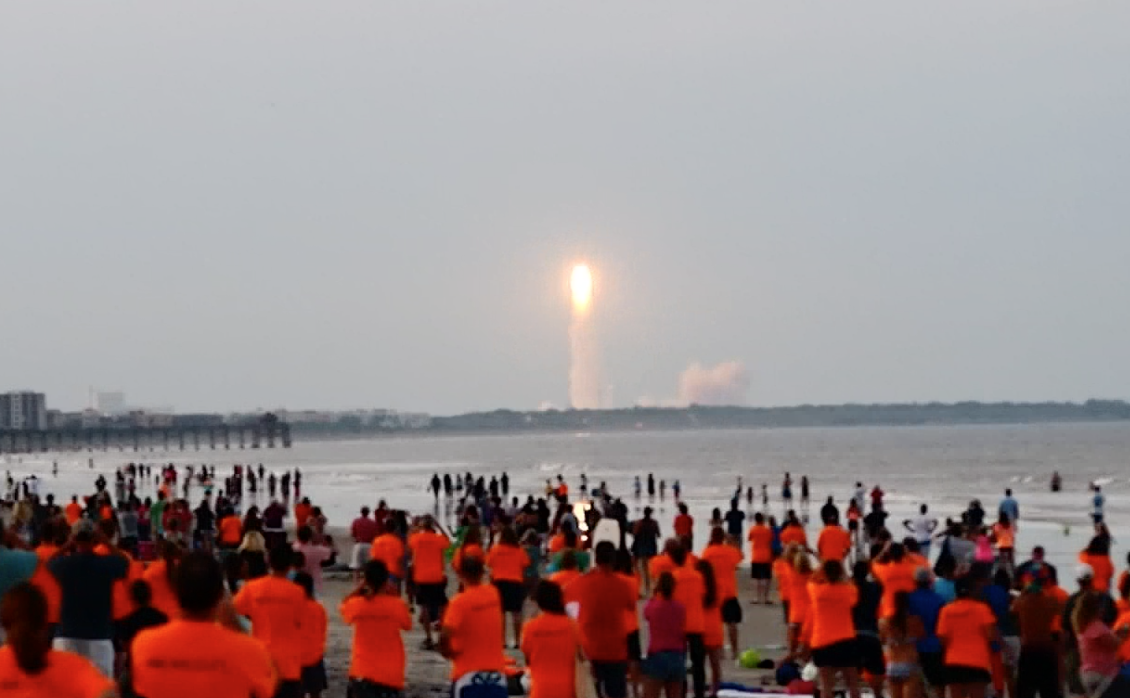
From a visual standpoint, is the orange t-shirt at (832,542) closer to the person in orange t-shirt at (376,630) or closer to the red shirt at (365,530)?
the red shirt at (365,530)

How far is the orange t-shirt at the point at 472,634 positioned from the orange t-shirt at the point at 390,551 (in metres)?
8.13

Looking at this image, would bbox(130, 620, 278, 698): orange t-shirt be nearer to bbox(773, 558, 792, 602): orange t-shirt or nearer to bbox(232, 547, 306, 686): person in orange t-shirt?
bbox(232, 547, 306, 686): person in orange t-shirt

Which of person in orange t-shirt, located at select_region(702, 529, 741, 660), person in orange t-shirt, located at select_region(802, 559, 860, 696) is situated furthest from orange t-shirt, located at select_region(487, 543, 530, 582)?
person in orange t-shirt, located at select_region(802, 559, 860, 696)

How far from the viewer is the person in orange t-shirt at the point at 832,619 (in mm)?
12875

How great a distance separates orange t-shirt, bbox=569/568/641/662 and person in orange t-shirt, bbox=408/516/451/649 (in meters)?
5.52

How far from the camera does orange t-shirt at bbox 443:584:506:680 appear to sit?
1001 cm

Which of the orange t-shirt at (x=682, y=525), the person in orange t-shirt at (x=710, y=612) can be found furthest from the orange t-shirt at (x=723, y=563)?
the orange t-shirt at (x=682, y=525)

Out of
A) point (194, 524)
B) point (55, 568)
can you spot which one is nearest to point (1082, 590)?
point (55, 568)

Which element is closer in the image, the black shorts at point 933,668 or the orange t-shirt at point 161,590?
the black shorts at point 933,668

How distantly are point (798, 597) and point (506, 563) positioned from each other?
3.20 m

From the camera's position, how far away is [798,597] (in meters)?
14.5

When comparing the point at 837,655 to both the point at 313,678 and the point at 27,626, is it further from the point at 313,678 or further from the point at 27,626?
the point at 27,626

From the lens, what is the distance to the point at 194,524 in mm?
33312

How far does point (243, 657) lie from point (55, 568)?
519cm
